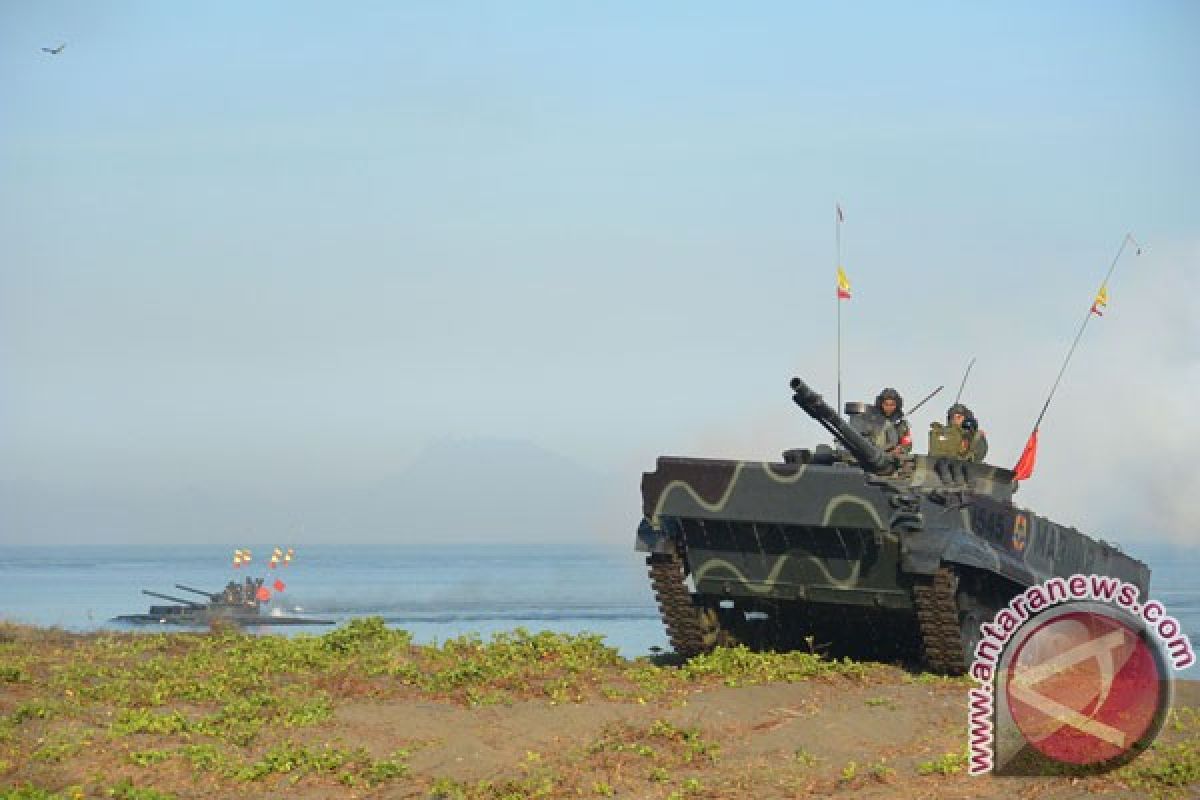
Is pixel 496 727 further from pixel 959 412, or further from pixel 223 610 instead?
pixel 223 610

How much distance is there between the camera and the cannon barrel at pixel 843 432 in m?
17.9

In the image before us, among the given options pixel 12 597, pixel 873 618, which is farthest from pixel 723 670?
pixel 12 597

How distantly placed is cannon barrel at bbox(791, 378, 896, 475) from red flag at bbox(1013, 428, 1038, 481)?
2.61 meters

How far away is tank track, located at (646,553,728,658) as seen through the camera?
19.0 metres

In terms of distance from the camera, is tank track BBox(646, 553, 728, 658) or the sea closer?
tank track BBox(646, 553, 728, 658)

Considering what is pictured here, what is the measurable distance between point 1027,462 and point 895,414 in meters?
1.76

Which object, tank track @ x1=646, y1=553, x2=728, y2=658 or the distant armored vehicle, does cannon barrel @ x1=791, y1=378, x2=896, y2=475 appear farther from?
the distant armored vehicle

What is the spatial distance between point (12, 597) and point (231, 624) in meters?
52.2

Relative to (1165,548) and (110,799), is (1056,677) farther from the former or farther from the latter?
(1165,548)

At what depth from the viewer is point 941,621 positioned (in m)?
17.8

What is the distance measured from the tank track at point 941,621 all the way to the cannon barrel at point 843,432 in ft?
4.81

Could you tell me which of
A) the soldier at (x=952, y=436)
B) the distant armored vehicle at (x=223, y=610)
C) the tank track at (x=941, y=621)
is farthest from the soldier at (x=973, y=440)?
the distant armored vehicle at (x=223, y=610)

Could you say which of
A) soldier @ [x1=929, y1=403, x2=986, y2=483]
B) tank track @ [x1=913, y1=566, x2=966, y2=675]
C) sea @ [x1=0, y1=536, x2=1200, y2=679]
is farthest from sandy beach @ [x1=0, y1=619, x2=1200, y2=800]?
sea @ [x1=0, y1=536, x2=1200, y2=679]

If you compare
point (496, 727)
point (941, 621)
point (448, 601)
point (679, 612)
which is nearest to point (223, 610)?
point (448, 601)
